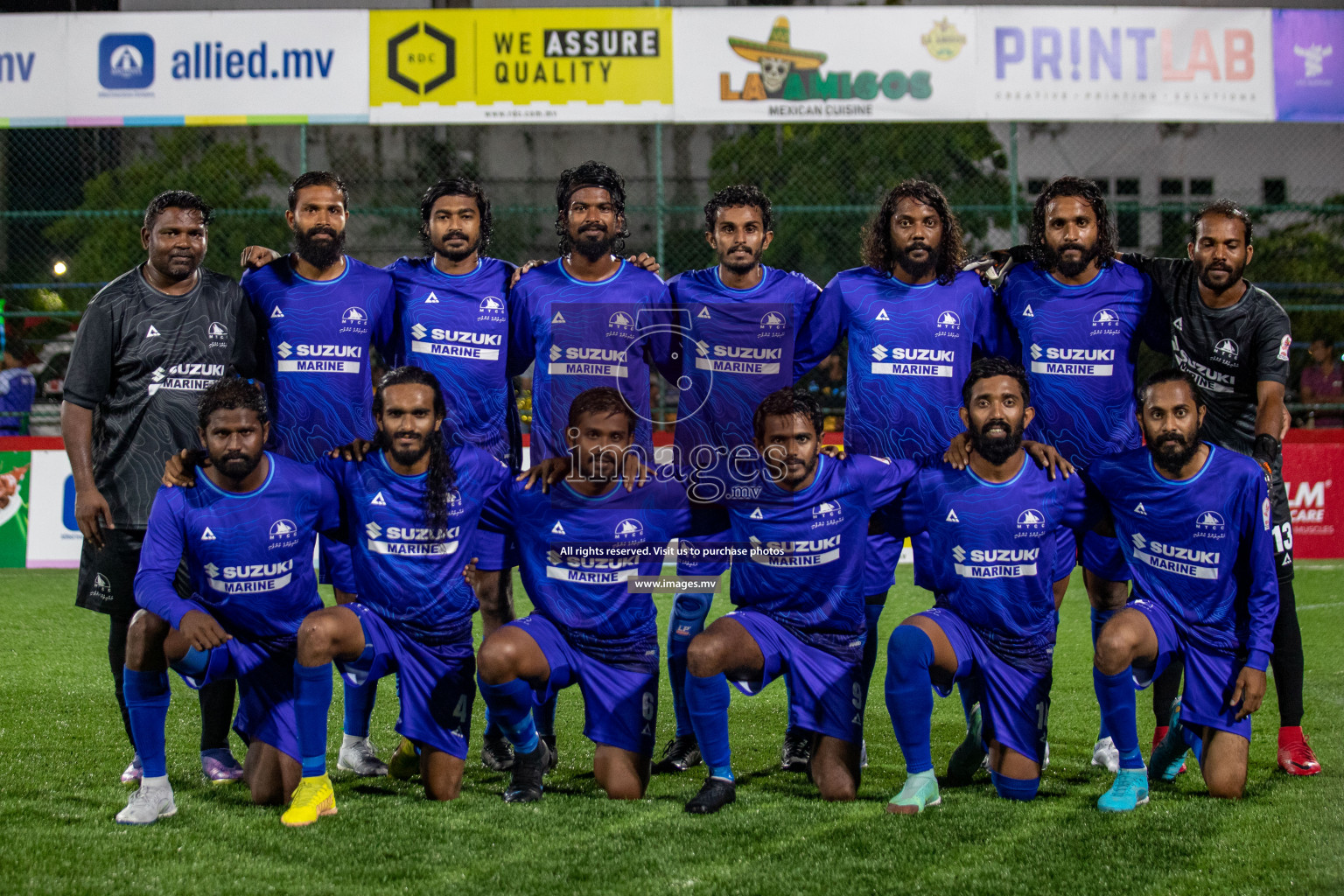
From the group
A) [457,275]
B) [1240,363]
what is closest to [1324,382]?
[1240,363]

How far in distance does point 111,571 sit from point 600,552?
178 centimetres

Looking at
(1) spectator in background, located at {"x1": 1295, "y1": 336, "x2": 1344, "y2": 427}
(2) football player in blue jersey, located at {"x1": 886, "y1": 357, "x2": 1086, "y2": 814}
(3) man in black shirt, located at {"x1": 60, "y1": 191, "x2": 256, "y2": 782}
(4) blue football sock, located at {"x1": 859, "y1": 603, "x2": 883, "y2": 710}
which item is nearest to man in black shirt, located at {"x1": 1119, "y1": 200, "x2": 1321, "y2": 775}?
(2) football player in blue jersey, located at {"x1": 886, "y1": 357, "x2": 1086, "y2": 814}

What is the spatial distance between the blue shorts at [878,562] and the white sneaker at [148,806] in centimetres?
243

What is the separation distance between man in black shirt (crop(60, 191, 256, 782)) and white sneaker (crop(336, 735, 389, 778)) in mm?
368

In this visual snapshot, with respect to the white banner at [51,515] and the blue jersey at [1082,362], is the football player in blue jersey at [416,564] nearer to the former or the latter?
the blue jersey at [1082,362]

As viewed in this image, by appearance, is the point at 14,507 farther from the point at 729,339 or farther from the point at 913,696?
the point at 913,696

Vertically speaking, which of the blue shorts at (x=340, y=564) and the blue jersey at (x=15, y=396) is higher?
the blue jersey at (x=15, y=396)

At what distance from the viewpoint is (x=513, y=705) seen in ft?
12.5

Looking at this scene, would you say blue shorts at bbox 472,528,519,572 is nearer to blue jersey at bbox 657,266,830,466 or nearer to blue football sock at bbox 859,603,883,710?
blue jersey at bbox 657,266,830,466

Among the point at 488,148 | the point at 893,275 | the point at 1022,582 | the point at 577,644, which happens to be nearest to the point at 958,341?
the point at 893,275

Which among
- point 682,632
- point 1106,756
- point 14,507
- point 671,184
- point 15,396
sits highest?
point 671,184

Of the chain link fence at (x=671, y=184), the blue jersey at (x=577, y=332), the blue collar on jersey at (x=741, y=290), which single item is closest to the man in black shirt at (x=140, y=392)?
the blue jersey at (x=577, y=332)

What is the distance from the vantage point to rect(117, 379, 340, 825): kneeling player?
371 centimetres

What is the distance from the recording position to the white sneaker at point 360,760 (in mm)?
4285
